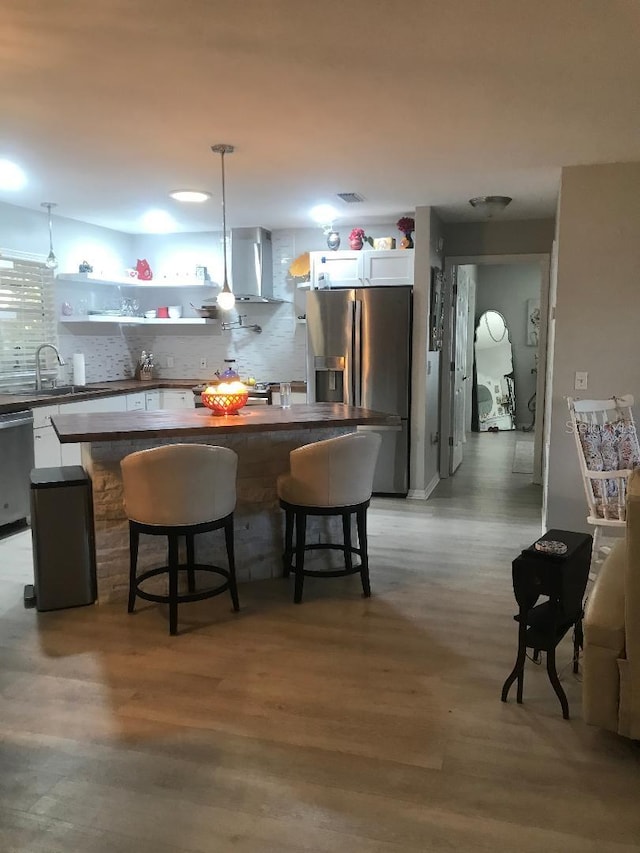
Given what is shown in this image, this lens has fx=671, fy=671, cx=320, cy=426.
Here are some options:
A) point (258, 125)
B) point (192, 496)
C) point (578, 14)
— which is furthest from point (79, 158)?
point (578, 14)

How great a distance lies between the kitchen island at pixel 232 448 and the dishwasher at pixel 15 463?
3.53ft

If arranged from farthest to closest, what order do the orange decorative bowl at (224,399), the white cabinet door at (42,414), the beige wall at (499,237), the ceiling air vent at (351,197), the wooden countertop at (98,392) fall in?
1. the beige wall at (499,237)
2. the ceiling air vent at (351,197)
3. the white cabinet door at (42,414)
4. the wooden countertop at (98,392)
5. the orange decorative bowl at (224,399)

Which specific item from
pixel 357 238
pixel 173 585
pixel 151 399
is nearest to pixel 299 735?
pixel 173 585

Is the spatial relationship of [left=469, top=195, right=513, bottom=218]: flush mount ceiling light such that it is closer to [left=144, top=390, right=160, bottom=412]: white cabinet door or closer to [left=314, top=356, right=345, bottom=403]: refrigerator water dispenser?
[left=314, top=356, right=345, bottom=403]: refrigerator water dispenser

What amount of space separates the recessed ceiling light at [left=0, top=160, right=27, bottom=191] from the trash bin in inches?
80.0

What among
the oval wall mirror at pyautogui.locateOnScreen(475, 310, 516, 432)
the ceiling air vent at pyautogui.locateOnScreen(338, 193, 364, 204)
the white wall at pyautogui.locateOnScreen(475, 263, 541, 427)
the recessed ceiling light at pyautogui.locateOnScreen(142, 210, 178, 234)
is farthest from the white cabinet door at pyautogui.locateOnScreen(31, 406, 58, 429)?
the white wall at pyautogui.locateOnScreen(475, 263, 541, 427)

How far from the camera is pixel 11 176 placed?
14.6 feet

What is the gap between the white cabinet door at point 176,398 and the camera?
6.61 m

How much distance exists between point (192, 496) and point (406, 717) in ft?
4.41

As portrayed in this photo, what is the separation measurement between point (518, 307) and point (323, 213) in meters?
5.20

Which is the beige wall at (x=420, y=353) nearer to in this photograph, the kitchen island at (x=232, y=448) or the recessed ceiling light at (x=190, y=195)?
the kitchen island at (x=232, y=448)

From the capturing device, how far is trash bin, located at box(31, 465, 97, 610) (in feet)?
11.0

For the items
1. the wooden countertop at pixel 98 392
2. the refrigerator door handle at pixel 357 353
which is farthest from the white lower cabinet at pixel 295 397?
the refrigerator door handle at pixel 357 353

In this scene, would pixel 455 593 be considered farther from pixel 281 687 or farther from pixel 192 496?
pixel 192 496
